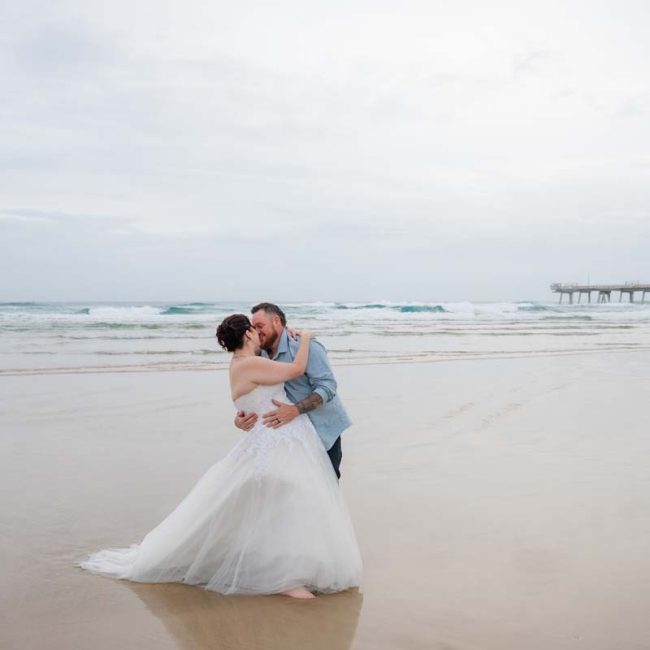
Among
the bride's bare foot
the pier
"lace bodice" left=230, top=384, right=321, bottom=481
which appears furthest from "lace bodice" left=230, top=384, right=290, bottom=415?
the pier

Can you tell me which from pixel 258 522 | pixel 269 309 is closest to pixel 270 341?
pixel 269 309

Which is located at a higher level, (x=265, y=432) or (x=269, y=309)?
(x=269, y=309)

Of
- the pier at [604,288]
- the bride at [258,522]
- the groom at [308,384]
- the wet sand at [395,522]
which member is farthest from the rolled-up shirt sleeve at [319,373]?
the pier at [604,288]

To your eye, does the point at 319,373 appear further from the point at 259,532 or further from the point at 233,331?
the point at 259,532

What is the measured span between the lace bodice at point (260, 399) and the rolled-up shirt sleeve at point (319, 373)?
227mm

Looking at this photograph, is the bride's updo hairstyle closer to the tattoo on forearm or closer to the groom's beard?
the groom's beard

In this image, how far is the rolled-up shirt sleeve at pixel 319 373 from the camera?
15.4 ft

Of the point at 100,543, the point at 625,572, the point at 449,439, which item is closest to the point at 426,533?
the point at 625,572

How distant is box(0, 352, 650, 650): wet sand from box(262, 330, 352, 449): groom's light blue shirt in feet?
2.74

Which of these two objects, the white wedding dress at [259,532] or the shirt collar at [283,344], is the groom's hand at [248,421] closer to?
the white wedding dress at [259,532]

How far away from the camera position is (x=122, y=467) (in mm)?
6867

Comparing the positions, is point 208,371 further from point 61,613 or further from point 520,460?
point 61,613

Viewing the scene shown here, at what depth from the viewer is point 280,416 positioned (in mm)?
4543

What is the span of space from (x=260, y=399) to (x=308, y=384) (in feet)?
1.19
